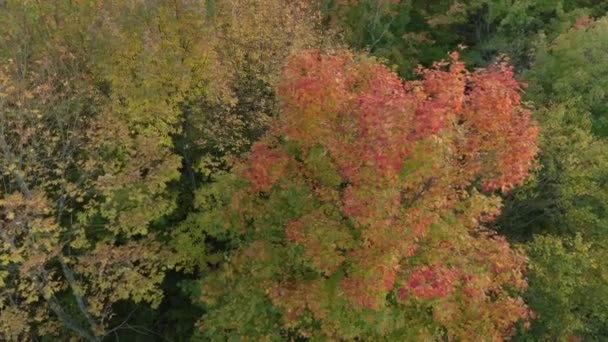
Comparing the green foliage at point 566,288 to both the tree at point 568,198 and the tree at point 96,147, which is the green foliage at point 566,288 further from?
the tree at point 96,147

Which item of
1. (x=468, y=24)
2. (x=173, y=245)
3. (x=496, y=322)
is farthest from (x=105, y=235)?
(x=468, y=24)

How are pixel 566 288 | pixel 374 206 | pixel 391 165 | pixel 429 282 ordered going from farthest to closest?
pixel 566 288 < pixel 429 282 < pixel 374 206 < pixel 391 165

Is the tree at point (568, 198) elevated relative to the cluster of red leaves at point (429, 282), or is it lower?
elevated

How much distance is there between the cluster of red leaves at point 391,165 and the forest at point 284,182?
5 cm

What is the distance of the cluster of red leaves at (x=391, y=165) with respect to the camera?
35.2 ft

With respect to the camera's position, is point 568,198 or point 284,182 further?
point 568,198

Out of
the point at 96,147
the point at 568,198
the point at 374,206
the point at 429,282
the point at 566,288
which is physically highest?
the point at 568,198

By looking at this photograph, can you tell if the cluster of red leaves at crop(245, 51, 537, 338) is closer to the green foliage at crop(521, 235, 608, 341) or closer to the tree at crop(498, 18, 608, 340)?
the green foliage at crop(521, 235, 608, 341)

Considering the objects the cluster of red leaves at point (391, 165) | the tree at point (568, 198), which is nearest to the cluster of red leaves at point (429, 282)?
the cluster of red leaves at point (391, 165)

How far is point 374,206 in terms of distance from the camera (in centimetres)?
1072

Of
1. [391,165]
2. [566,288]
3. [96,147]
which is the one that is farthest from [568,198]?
[96,147]

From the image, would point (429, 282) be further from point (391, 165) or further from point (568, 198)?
point (568, 198)

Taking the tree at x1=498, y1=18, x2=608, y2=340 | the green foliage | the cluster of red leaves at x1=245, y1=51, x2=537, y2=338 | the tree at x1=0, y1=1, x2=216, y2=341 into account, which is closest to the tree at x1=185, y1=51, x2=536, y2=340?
the cluster of red leaves at x1=245, y1=51, x2=537, y2=338

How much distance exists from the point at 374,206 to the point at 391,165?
3.03 ft
